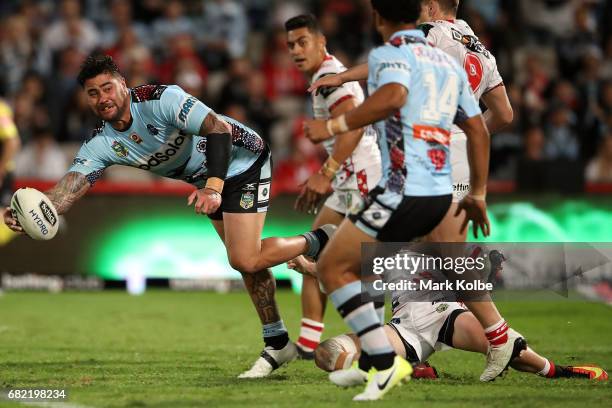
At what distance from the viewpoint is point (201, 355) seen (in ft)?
29.2

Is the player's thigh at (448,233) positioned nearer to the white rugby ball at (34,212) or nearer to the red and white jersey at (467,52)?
the red and white jersey at (467,52)

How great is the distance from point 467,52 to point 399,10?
5.30 ft

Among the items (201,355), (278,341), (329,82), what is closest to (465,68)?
(329,82)

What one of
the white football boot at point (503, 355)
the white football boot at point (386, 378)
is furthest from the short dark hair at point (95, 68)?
the white football boot at point (503, 355)

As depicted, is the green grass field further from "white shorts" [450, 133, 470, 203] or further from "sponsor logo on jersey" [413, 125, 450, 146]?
"sponsor logo on jersey" [413, 125, 450, 146]

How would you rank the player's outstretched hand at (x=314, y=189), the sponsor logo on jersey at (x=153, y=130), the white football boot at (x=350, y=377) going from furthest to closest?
the sponsor logo on jersey at (x=153, y=130) → the player's outstretched hand at (x=314, y=189) → the white football boot at (x=350, y=377)

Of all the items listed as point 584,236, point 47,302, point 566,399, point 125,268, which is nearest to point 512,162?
point 584,236

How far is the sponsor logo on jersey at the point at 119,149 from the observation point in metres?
7.91

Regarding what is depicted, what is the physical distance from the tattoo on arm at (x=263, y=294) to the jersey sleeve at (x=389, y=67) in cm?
248

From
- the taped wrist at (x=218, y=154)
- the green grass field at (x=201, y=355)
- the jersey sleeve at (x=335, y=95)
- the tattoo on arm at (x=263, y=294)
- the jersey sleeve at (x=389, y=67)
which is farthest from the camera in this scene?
the jersey sleeve at (x=335, y=95)

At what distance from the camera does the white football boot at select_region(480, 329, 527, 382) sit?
711cm

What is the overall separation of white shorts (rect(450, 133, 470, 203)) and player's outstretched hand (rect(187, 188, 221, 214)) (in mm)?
1715

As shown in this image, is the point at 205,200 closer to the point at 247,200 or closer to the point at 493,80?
the point at 247,200

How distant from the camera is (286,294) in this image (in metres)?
13.8
